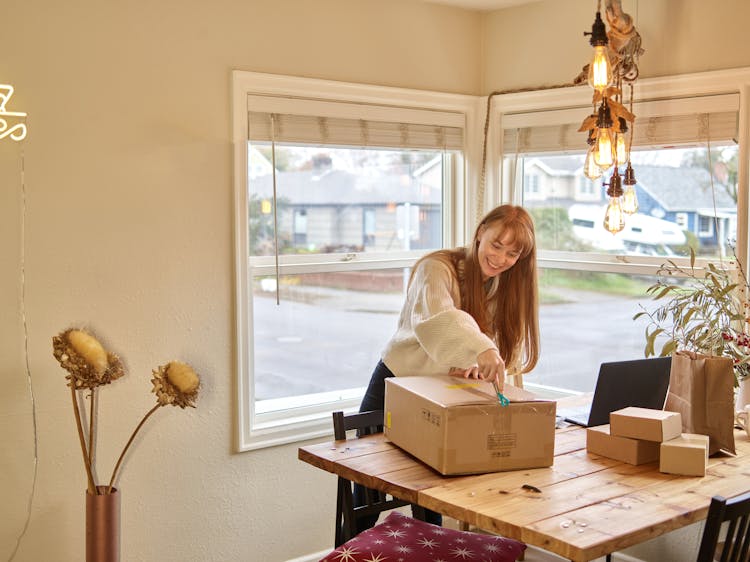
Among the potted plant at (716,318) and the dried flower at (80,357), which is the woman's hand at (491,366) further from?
the dried flower at (80,357)

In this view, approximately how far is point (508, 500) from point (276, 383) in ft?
5.95

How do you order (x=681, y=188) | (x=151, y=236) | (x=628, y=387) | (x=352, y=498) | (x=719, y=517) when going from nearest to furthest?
1. (x=719, y=517)
2. (x=352, y=498)
3. (x=628, y=387)
4. (x=151, y=236)
5. (x=681, y=188)

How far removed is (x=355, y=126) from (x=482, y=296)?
1284mm

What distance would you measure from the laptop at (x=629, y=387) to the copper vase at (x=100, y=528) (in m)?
1.58

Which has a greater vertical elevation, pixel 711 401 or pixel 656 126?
pixel 656 126

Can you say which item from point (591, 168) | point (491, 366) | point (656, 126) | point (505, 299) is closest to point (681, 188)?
point (656, 126)

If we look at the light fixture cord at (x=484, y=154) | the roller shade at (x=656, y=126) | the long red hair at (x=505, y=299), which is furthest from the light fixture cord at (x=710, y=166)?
the long red hair at (x=505, y=299)

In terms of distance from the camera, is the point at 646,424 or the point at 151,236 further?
the point at 151,236

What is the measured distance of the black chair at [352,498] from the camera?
261cm

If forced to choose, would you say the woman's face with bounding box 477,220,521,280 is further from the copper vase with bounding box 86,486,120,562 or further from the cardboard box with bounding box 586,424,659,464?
the copper vase with bounding box 86,486,120,562

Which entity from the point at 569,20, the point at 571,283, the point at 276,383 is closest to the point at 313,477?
the point at 276,383

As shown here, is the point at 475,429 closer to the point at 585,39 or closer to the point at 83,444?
the point at 83,444

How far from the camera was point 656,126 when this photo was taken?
3.59m

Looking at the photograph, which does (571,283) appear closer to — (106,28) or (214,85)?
(214,85)
